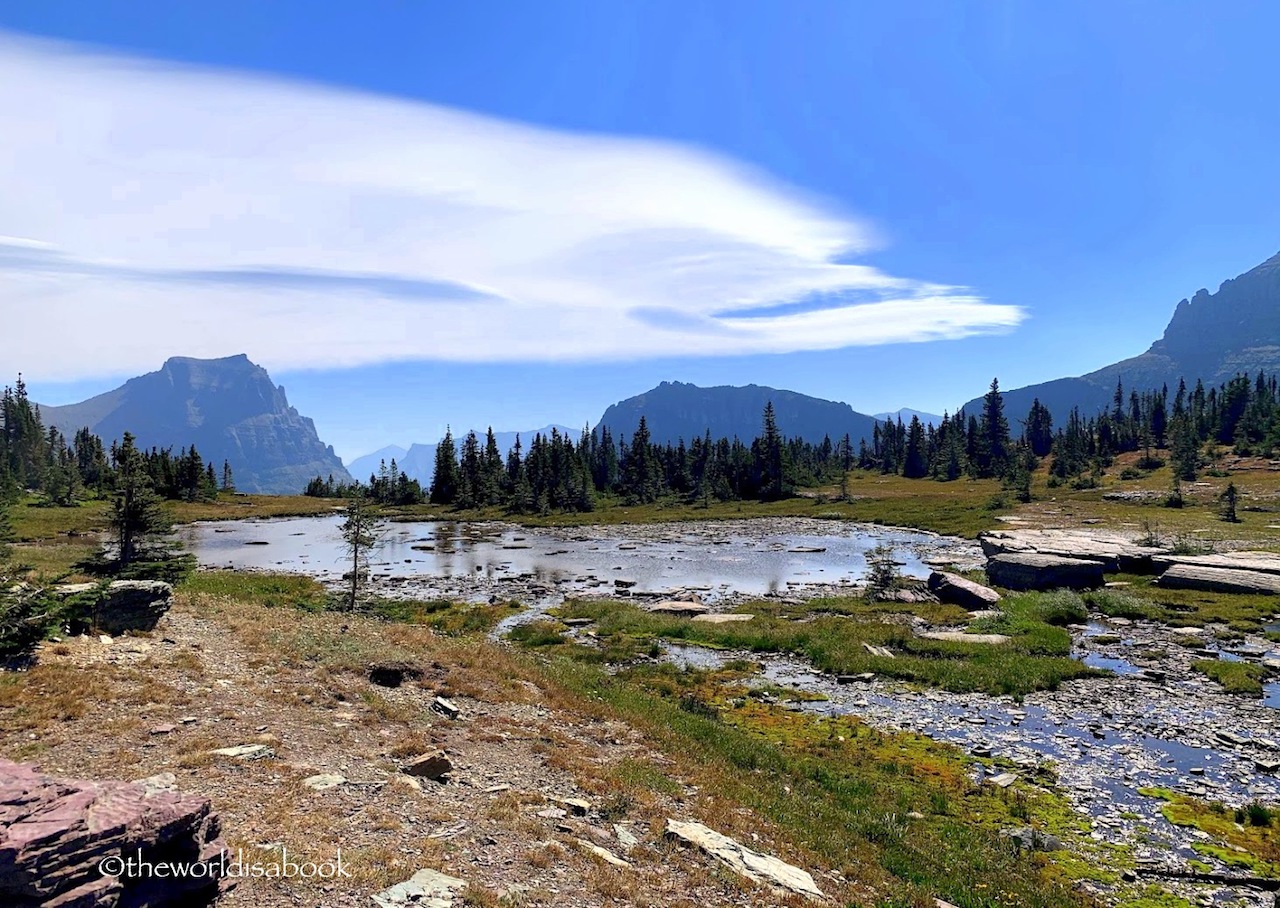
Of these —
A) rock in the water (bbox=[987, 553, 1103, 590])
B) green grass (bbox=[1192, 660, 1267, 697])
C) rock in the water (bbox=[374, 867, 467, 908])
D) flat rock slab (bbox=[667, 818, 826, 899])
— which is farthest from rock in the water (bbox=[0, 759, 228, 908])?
rock in the water (bbox=[987, 553, 1103, 590])

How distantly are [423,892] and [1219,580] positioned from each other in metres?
51.5

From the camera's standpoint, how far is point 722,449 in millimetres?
190500

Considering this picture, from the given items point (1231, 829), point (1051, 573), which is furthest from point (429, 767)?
point (1051, 573)

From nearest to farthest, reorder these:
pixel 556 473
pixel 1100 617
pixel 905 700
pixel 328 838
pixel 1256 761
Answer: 1. pixel 328 838
2. pixel 1256 761
3. pixel 905 700
4. pixel 1100 617
5. pixel 556 473

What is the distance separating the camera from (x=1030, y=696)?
24891 millimetres

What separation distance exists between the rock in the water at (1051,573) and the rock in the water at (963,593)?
4.57 metres

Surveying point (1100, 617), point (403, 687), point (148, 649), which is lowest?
point (1100, 617)

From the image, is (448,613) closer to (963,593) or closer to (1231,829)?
(963,593)

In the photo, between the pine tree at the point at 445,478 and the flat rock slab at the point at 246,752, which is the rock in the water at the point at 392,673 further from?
the pine tree at the point at 445,478

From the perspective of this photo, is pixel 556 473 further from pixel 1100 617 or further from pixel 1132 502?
pixel 1100 617

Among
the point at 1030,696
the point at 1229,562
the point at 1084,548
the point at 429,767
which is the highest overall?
the point at 429,767

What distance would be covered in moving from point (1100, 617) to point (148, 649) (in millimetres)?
45589

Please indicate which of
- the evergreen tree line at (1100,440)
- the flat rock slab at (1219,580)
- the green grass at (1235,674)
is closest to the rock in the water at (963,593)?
the flat rock slab at (1219,580)

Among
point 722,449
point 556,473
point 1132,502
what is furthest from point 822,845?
point 722,449
